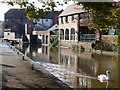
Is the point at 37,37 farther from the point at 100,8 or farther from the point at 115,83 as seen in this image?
the point at 100,8

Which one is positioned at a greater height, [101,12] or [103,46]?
[101,12]

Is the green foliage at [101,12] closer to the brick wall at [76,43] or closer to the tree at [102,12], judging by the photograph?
the tree at [102,12]

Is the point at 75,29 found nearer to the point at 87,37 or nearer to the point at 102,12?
the point at 87,37

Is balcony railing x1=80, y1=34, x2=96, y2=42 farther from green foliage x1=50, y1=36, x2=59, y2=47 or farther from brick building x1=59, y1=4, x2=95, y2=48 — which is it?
green foliage x1=50, y1=36, x2=59, y2=47

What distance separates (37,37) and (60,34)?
15848mm

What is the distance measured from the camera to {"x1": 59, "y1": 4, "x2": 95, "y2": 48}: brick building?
3776 centimetres

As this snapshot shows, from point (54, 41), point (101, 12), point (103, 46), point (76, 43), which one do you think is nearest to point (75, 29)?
point (76, 43)

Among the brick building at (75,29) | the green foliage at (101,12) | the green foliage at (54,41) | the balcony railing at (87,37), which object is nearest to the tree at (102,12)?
the green foliage at (101,12)

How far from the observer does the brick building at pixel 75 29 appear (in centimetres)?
3776

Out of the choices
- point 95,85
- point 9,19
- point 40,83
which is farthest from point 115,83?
point 9,19

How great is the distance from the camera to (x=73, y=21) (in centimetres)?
4212

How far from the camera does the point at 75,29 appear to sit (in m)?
41.2

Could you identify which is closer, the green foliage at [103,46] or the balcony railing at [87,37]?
the green foliage at [103,46]

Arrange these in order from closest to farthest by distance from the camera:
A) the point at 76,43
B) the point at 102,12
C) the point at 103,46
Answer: the point at 102,12
the point at 103,46
the point at 76,43
